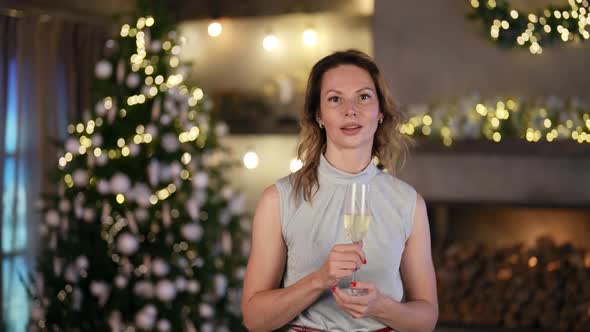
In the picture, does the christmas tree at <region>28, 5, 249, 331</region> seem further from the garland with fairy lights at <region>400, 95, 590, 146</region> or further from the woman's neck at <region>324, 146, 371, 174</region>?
the woman's neck at <region>324, 146, 371, 174</region>

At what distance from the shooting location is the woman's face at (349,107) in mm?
1726

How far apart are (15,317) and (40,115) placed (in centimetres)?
121

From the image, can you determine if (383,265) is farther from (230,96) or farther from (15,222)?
(230,96)

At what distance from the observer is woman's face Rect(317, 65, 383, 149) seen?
68.0 inches

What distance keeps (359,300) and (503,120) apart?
3010mm

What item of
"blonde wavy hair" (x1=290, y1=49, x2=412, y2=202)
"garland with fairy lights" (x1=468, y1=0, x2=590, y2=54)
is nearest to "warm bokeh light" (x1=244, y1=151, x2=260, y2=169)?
"garland with fairy lights" (x1=468, y1=0, x2=590, y2=54)

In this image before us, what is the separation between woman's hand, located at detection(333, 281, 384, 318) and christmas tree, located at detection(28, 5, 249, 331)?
7.28 ft

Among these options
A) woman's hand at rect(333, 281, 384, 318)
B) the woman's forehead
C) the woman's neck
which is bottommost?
woman's hand at rect(333, 281, 384, 318)

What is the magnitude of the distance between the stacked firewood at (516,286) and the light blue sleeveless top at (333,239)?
285 centimetres

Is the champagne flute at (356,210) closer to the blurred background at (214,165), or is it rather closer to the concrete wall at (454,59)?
the blurred background at (214,165)

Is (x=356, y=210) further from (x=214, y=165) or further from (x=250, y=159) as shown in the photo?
(x=250, y=159)

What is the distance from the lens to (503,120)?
430cm

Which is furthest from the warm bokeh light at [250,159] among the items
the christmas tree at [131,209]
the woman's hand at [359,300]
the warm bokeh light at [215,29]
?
the woman's hand at [359,300]

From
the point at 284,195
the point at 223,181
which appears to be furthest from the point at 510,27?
the point at 284,195
